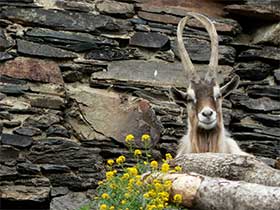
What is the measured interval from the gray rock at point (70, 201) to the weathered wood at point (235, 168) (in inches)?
76.3

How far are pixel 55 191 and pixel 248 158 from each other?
8.21ft

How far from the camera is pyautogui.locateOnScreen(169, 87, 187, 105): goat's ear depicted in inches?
301

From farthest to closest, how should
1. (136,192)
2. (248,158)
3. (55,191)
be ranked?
(55,191) < (248,158) < (136,192)

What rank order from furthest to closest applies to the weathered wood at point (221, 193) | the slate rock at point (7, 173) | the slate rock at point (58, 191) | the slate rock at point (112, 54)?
1. the slate rock at point (112, 54)
2. the slate rock at point (58, 191)
3. the slate rock at point (7, 173)
4. the weathered wood at point (221, 193)

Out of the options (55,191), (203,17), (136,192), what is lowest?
(55,191)

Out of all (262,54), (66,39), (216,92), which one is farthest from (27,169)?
(262,54)

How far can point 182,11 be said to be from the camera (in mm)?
8711

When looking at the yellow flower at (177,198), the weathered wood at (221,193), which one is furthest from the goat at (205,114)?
the yellow flower at (177,198)

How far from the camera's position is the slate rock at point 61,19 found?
26.2 ft

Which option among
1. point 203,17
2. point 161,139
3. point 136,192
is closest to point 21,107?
point 161,139

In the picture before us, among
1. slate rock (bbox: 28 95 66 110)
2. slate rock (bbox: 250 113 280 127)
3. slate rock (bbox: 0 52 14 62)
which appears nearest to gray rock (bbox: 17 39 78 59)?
slate rock (bbox: 0 52 14 62)

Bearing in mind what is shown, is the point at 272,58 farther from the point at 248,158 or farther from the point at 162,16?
the point at 248,158

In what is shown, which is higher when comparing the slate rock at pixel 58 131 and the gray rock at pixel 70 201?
the slate rock at pixel 58 131

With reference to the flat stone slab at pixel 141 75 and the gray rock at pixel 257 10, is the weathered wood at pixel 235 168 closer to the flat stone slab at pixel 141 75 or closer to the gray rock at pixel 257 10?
the flat stone slab at pixel 141 75
